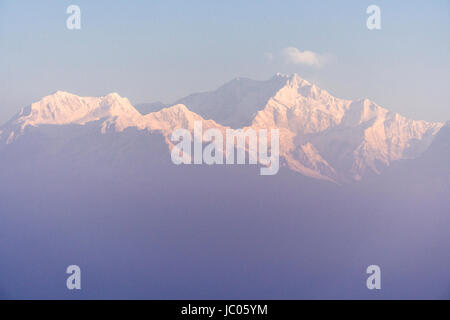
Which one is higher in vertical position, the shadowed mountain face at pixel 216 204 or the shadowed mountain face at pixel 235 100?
the shadowed mountain face at pixel 235 100

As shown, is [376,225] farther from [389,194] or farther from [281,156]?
[281,156]

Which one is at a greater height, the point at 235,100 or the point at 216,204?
the point at 235,100

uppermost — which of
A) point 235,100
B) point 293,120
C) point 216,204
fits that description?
point 235,100

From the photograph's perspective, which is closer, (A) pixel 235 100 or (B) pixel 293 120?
(A) pixel 235 100

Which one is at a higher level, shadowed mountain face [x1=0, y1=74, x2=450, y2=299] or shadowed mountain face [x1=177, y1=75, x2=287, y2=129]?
shadowed mountain face [x1=177, y1=75, x2=287, y2=129]
